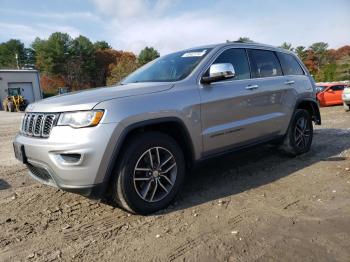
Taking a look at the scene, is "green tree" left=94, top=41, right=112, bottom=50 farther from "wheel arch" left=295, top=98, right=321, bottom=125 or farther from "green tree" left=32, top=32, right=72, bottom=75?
"wheel arch" left=295, top=98, right=321, bottom=125

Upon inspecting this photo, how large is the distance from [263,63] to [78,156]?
3.17 meters

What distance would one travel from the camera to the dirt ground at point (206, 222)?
2971 millimetres

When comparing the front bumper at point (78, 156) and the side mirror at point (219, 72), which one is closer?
the front bumper at point (78, 156)

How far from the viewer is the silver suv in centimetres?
330

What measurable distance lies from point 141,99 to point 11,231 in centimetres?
183

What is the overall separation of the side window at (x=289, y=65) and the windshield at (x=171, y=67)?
173 cm

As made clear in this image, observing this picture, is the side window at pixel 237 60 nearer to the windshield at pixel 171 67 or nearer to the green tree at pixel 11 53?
the windshield at pixel 171 67

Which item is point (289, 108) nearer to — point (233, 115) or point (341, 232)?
point (233, 115)

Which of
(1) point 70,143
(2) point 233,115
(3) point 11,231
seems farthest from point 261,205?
(3) point 11,231

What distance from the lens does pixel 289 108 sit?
5504mm

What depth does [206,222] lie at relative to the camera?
3502mm

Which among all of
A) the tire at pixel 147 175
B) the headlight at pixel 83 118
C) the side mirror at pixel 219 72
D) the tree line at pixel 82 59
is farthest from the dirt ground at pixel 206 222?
the tree line at pixel 82 59

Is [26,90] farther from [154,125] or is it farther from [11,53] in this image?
[11,53]

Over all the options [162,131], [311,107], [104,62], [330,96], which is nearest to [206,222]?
[162,131]
